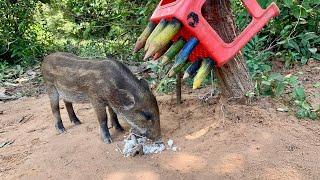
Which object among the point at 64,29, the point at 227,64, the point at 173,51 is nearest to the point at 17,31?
the point at 64,29

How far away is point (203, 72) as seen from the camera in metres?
3.96

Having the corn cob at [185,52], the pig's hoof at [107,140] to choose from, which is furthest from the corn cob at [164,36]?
the pig's hoof at [107,140]

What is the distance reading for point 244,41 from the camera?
3.93 m

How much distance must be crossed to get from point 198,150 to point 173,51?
2.67ft

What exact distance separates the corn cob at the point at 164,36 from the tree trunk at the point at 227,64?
2.32 feet

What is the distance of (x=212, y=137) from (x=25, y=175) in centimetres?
163

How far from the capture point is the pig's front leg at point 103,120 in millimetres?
4602

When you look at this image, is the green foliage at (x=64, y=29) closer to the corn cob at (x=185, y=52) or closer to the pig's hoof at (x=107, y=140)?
the pig's hoof at (x=107, y=140)

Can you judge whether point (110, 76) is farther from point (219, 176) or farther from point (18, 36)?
point (18, 36)

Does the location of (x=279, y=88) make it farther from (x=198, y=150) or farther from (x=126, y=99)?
(x=126, y=99)

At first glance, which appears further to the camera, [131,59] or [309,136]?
[131,59]

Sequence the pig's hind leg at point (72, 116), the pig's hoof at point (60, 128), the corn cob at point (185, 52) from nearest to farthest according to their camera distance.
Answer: the corn cob at point (185, 52) → the pig's hoof at point (60, 128) → the pig's hind leg at point (72, 116)

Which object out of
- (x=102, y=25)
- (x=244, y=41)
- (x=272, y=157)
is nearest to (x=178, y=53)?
(x=244, y=41)

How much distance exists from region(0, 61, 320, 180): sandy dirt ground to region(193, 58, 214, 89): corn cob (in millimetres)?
498
